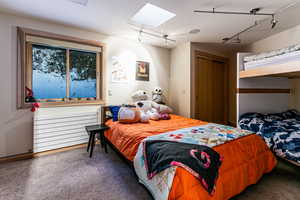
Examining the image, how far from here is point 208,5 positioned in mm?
1997

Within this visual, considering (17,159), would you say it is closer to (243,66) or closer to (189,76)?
(189,76)

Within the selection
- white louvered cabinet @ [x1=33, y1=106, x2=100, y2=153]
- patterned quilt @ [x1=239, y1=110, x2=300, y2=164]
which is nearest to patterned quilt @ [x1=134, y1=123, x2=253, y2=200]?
patterned quilt @ [x1=239, y1=110, x2=300, y2=164]

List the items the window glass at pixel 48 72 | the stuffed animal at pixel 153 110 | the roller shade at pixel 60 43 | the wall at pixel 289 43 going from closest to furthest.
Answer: the roller shade at pixel 60 43, the window glass at pixel 48 72, the wall at pixel 289 43, the stuffed animal at pixel 153 110

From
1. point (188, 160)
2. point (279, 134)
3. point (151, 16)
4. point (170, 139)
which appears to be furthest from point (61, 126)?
point (279, 134)

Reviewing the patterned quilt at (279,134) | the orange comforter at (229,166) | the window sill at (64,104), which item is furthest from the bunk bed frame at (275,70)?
the window sill at (64,104)

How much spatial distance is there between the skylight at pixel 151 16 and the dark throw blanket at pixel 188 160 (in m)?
2.04

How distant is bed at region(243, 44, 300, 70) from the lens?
5.88 ft

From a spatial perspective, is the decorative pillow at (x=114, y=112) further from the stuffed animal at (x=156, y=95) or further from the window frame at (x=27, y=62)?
the stuffed animal at (x=156, y=95)

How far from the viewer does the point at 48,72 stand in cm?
260

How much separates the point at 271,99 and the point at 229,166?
8.08ft

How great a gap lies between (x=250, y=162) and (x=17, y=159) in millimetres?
3448

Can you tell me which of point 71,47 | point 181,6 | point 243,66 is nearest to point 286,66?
point 243,66

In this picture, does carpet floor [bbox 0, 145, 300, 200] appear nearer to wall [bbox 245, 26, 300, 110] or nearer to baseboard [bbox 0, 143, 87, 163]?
baseboard [bbox 0, 143, 87, 163]

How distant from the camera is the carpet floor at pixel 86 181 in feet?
4.84
